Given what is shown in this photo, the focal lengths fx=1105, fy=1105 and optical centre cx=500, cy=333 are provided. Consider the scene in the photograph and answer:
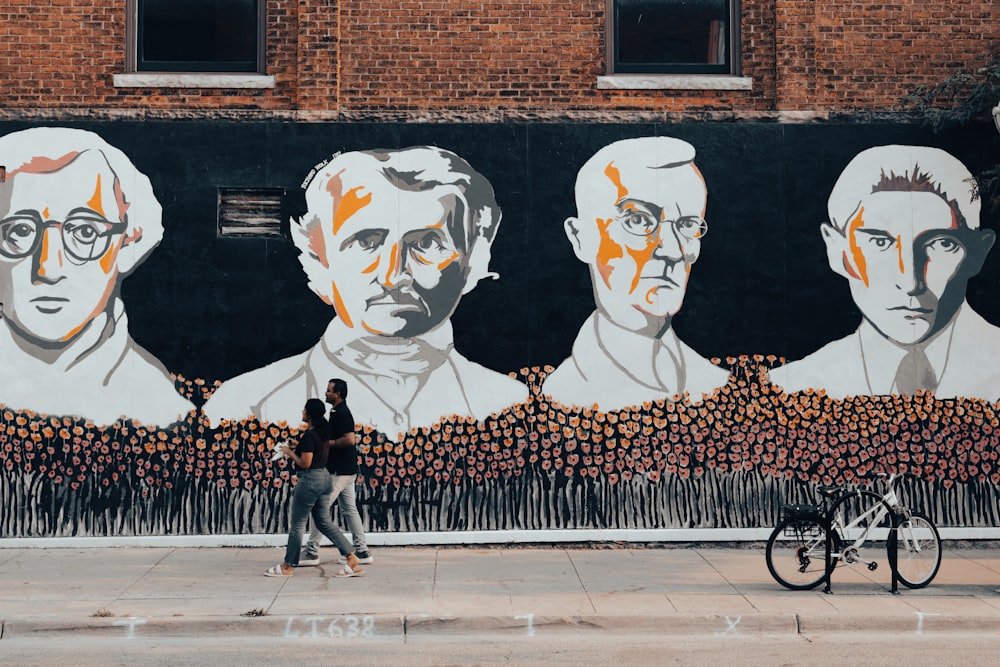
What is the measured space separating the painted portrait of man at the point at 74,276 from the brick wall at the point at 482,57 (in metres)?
0.66

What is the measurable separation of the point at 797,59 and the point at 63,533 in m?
9.71

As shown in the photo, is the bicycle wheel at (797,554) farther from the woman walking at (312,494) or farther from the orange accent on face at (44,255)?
the orange accent on face at (44,255)

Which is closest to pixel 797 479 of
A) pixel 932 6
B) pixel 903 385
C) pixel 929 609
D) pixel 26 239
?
pixel 903 385

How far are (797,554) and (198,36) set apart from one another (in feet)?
28.1

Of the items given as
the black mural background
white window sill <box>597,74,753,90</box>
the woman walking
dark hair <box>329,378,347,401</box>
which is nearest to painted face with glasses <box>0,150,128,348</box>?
the black mural background

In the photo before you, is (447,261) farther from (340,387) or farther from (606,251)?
(340,387)

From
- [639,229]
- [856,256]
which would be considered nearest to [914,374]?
[856,256]

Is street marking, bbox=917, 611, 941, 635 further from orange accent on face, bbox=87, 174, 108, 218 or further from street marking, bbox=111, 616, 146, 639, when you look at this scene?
orange accent on face, bbox=87, 174, 108, 218

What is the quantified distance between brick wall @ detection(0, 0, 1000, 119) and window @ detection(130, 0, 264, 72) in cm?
22

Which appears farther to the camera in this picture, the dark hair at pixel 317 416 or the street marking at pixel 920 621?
the dark hair at pixel 317 416

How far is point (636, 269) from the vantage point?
491 inches

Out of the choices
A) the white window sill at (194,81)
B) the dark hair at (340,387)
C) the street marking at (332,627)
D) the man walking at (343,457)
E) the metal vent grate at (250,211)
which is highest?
the white window sill at (194,81)

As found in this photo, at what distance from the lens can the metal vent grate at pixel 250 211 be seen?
12.4 metres

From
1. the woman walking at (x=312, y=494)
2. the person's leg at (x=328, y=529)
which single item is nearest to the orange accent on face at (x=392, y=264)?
the woman walking at (x=312, y=494)
